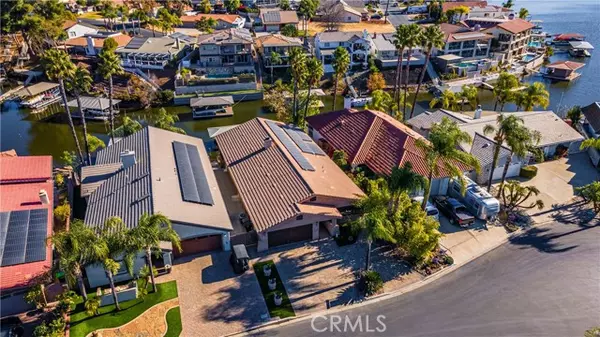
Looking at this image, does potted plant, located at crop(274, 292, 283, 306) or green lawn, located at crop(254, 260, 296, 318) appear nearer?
green lawn, located at crop(254, 260, 296, 318)

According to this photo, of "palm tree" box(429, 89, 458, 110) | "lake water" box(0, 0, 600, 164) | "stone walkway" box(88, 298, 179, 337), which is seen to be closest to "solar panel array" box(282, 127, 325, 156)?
"lake water" box(0, 0, 600, 164)

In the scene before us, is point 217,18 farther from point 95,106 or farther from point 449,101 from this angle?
point 449,101

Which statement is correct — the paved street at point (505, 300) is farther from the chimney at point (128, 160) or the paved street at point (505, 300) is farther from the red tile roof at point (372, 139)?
the chimney at point (128, 160)

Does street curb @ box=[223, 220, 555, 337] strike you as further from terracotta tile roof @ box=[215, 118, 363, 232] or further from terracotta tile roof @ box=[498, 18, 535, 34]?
terracotta tile roof @ box=[498, 18, 535, 34]

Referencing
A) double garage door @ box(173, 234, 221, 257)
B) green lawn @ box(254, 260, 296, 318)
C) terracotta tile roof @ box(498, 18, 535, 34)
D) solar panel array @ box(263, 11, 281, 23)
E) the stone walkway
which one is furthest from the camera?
solar panel array @ box(263, 11, 281, 23)

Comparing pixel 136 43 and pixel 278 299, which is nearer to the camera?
pixel 278 299

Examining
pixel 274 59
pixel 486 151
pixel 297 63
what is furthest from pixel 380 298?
pixel 274 59

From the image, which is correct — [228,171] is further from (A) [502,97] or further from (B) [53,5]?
(B) [53,5]

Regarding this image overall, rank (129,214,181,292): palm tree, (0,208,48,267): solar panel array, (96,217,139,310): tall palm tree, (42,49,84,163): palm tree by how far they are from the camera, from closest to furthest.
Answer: (96,217,139,310): tall palm tree, (129,214,181,292): palm tree, (0,208,48,267): solar panel array, (42,49,84,163): palm tree

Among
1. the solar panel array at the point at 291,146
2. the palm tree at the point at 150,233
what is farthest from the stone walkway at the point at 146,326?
the solar panel array at the point at 291,146
